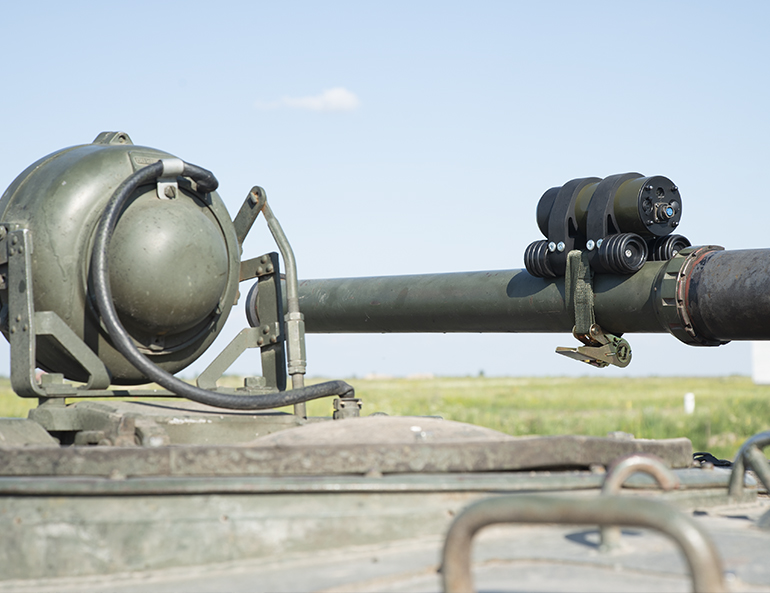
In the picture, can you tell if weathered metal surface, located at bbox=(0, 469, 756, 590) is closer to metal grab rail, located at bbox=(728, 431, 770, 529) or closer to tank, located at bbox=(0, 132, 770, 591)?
tank, located at bbox=(0, 132, 770, 591)

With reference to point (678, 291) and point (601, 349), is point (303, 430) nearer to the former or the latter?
point (678, 291)

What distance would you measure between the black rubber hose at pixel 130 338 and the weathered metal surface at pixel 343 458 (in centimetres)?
109

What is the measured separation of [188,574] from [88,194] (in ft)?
7.65

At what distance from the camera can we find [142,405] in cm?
443

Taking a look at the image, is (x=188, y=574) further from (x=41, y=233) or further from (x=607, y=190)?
(x=607, y=190)

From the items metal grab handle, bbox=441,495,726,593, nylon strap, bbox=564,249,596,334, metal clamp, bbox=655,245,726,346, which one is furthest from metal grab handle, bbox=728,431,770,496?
nylon strap, bbox=564,249,596,334

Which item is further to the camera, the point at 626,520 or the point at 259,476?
the point at 259,476

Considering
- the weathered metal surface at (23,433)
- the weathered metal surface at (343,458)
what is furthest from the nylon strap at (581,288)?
the weathered metal surface at (23,433)

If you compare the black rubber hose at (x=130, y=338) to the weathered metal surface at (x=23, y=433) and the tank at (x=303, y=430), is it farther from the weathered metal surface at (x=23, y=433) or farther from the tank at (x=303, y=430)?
the weathered metal surface at (x=23, y=433)

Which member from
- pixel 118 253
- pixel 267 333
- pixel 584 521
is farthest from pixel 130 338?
pixel 584 521

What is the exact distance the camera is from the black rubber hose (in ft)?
13.7

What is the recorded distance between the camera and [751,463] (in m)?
3.05

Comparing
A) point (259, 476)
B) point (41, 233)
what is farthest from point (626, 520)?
point (41, 233)

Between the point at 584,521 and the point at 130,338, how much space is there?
2922 mm
